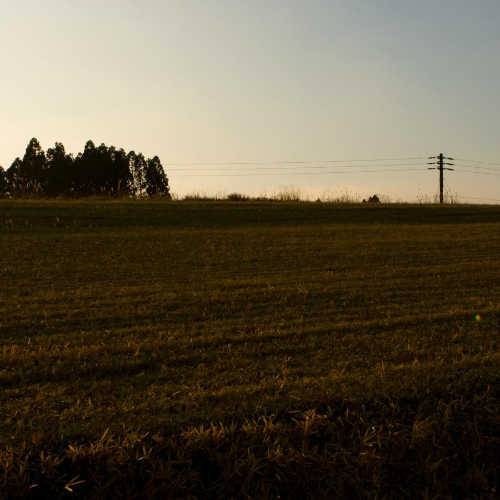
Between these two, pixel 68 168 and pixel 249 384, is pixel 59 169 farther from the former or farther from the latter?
pixel 249 384

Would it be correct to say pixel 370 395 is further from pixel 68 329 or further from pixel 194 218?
pixel 194 218

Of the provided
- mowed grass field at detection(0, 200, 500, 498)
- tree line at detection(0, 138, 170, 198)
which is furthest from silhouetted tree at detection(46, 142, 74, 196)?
mowed grass field at detection(0, 200, 500, 498)

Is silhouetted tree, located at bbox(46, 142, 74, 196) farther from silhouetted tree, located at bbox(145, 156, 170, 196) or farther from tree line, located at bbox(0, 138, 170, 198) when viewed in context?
silhouetted tree, located at bbox(145, 156, 170, 196)

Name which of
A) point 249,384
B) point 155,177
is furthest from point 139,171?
point 249,384

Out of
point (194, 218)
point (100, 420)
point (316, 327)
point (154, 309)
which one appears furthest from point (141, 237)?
point (100, 420)

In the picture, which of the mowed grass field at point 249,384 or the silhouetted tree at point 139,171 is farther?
the silhouetted tree at point 139,171

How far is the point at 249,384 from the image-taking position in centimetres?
408

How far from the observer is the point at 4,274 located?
30.8 feet

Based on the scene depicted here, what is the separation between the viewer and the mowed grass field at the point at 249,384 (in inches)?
122

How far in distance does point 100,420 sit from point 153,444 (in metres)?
0.46

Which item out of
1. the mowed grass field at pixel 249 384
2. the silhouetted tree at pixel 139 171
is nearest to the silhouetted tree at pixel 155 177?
the silhouetted tree at pixel 139 171

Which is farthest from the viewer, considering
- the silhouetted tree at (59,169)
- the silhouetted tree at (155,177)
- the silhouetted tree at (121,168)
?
the silhouetted tree at (155,177)

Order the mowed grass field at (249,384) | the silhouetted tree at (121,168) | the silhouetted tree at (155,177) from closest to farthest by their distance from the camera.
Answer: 1. the mowed grass field at (249,384)
2. the silhouetted tree at (121,168)
3. the silhouetted tree at (155,177)

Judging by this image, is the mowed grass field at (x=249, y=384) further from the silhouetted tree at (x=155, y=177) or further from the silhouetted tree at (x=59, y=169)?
the silhouetted tree at (x=155, y=177)
